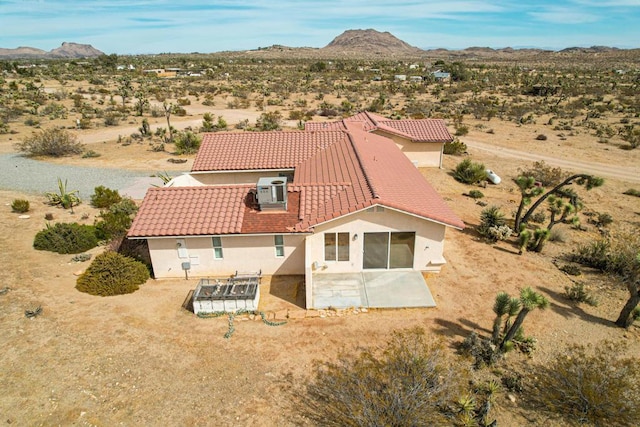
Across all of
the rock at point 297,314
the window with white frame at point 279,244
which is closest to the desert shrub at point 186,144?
the window with white frame at point 279,244

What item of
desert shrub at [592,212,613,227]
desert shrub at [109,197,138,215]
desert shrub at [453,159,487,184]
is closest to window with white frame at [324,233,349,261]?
desert shrub at [109,197,138,215]

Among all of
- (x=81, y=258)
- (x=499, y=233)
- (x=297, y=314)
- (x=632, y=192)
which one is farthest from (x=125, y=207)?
(x=632, y=192)

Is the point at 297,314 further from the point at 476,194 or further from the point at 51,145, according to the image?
the point at 51,145

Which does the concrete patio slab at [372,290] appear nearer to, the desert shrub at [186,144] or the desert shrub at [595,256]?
the desert shrub at [595,256]

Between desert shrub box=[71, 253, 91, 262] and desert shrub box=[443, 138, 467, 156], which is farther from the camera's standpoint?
desert shrub box=[443, 138, 467, 156]

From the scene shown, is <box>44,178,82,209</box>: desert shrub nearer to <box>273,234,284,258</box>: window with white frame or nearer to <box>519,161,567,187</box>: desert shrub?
<box>273,234,284,258</box>: window with white frame

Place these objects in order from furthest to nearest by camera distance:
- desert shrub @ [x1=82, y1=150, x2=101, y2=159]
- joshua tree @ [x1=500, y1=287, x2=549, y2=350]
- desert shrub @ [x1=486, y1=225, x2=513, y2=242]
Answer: desert shrub @ [x1=82, y1=150, x2=101, y2=159] < desert shrub @ [x1=486, y1=225, x2=513, y2=242] < joshua tree @ [x1=500, y1=287, x2=549, y2=350]
